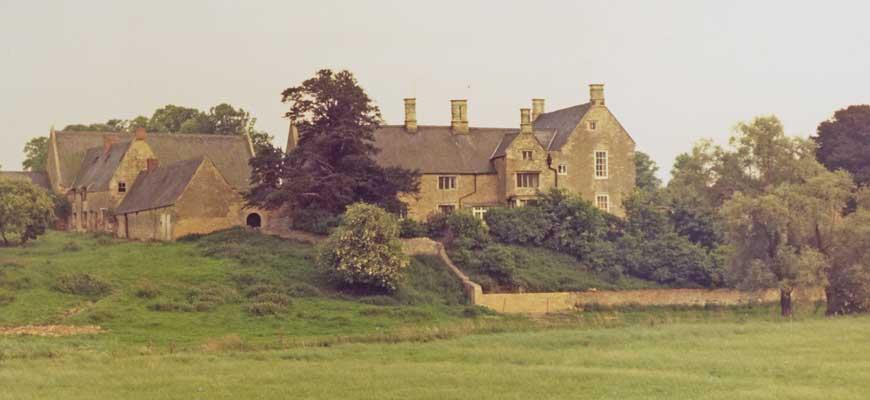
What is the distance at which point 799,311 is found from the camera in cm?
6128

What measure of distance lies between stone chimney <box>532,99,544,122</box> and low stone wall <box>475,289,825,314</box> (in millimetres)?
19424

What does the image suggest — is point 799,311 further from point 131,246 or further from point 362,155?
point 131,246

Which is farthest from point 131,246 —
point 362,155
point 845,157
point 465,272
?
point 845,157

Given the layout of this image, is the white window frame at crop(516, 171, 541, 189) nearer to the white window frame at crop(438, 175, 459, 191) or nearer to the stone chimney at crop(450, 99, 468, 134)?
the white window frame at crop(438, 175, 459, 191)

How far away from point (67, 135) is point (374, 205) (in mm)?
38075

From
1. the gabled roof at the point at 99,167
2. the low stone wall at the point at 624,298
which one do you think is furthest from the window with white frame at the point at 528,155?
the gabled roof at the point at 99,167

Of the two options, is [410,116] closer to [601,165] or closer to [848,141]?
[601,165]

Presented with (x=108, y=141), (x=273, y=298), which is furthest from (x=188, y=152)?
(x=273, y=298)

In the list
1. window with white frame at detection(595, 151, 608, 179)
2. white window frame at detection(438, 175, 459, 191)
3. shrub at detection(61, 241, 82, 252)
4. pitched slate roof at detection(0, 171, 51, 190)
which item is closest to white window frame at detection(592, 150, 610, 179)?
window with white frame at detection(595, 151, 608, 179)

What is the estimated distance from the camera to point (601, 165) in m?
75.8

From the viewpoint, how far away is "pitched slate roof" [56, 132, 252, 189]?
83.6m

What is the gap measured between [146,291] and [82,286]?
8.93 feet

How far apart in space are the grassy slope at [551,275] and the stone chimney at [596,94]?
10.8 metres

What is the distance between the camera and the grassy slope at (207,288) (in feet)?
166
